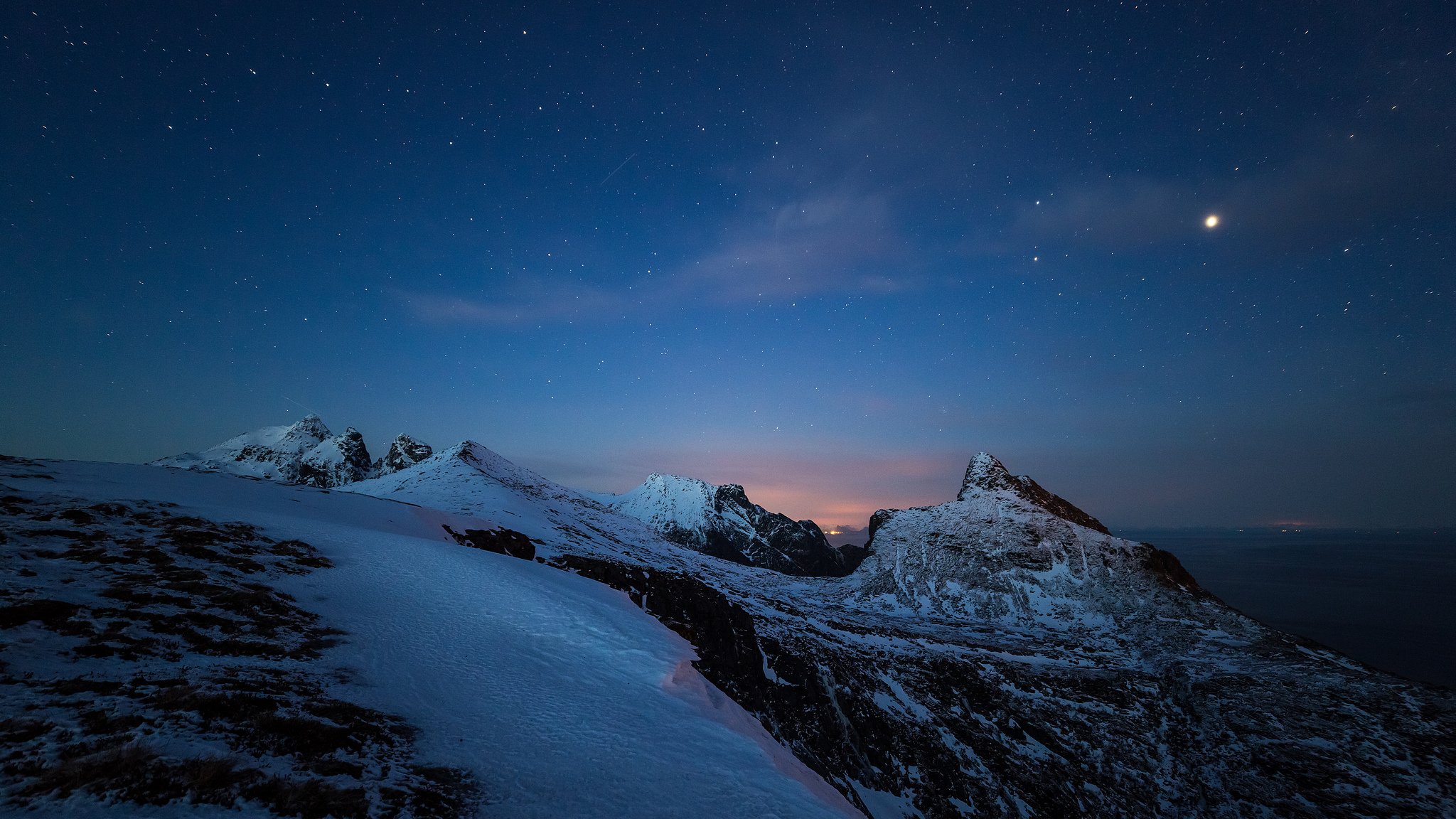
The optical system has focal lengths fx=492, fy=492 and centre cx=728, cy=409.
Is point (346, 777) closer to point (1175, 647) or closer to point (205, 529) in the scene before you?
point (205, 529)

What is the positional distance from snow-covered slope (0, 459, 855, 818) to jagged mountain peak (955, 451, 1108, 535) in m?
108

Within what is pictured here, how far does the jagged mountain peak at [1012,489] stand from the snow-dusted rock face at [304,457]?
159965 mm

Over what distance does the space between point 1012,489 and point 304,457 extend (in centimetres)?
21740

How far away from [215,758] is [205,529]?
52.4 feet

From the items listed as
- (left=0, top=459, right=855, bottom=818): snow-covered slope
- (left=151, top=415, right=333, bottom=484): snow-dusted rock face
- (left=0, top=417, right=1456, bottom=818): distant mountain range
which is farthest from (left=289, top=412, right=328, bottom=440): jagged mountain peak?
(left=0, top=459, right=855, bottom=818): snow-covered slope

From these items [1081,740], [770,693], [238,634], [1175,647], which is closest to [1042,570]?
[1175,647]

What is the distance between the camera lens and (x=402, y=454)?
525 feet

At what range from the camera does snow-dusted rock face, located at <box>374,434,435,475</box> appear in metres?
158

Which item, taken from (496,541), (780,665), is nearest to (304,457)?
(496,541)

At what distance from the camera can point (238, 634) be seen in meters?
9.16

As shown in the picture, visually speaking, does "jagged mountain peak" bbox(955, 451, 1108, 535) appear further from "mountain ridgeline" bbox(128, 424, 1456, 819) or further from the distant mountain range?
"mountain ridgeline" bbox(128, 424, 1456, 819)

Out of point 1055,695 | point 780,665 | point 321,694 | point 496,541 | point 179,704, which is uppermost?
point 179,704

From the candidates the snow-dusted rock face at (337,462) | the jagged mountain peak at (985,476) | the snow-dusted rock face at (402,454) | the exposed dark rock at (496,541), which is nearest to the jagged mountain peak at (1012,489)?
the jagged mountain peak at (985,476)

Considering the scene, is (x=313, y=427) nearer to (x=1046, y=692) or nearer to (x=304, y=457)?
(x=304, y=457)
